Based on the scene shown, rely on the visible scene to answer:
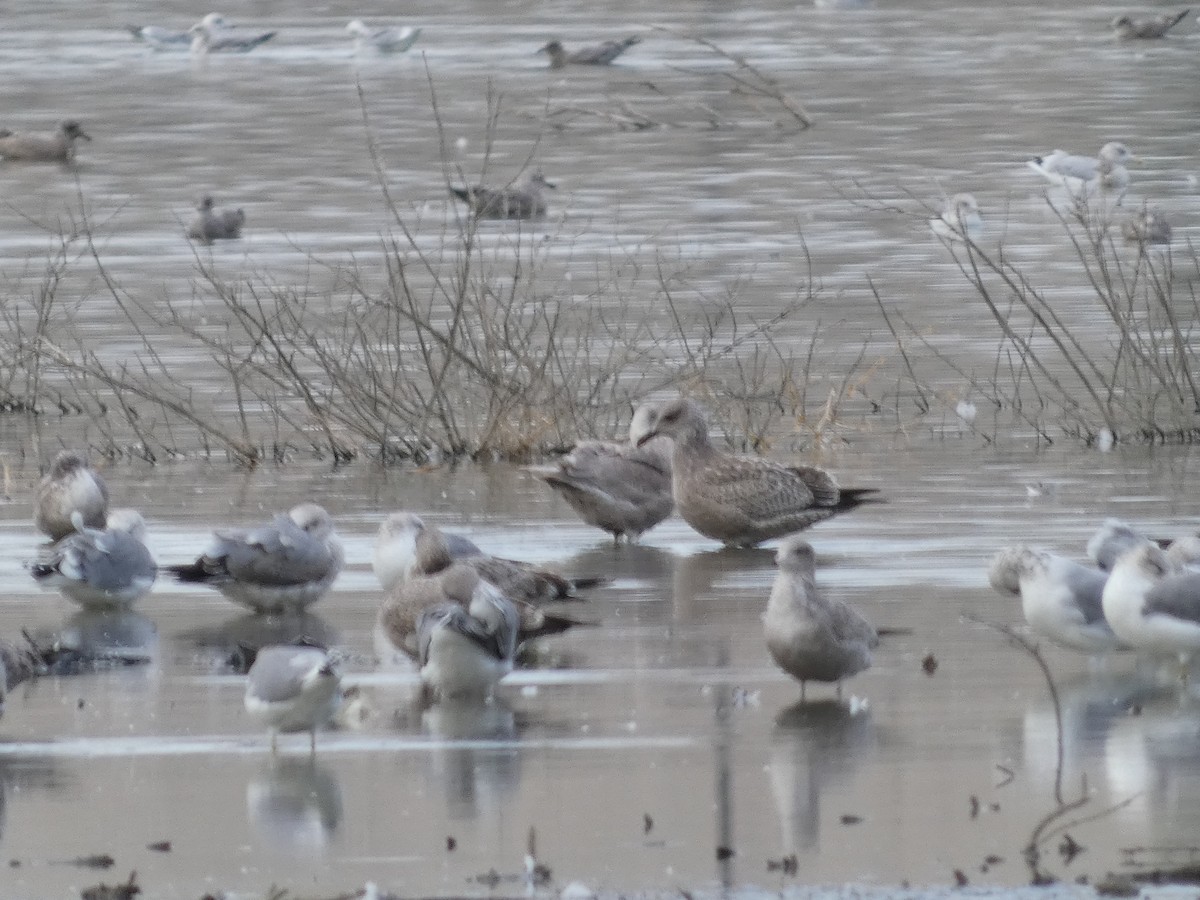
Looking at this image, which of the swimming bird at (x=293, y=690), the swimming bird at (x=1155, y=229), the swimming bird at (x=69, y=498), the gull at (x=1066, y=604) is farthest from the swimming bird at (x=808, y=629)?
the swimming bird at (x=1155, y=229)

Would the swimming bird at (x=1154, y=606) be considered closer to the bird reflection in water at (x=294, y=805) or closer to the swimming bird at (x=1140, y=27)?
the bird reflection in water at (x=294, y=805)

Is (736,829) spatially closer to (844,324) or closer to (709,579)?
(709,579)

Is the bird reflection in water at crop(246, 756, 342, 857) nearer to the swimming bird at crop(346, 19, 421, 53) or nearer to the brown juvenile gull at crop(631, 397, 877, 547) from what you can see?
the brown juvenile gull at crop(631, 397, 877, 547)

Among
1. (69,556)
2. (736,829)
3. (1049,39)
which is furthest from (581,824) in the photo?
(1049,39)

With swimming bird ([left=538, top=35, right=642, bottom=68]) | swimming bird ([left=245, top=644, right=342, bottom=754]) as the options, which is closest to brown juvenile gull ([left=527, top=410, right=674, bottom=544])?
swimming bird ([left=245, top=644, right=342, bottom=754])

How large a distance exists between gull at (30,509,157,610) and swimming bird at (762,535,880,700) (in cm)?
259

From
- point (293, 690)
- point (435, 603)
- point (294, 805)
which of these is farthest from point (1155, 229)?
point (294, 805)

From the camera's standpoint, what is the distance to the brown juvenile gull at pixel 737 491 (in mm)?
10477

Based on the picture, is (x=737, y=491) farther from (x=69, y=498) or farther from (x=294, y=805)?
(x=294, y=805)

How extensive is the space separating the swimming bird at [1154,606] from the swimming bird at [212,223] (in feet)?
52.3

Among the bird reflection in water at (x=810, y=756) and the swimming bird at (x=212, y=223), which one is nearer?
the bird reflection in water at (x=810, y=756)

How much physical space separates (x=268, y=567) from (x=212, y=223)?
14700mm

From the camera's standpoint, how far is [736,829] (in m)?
6.19

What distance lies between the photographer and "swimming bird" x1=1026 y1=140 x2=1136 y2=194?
2586cm
